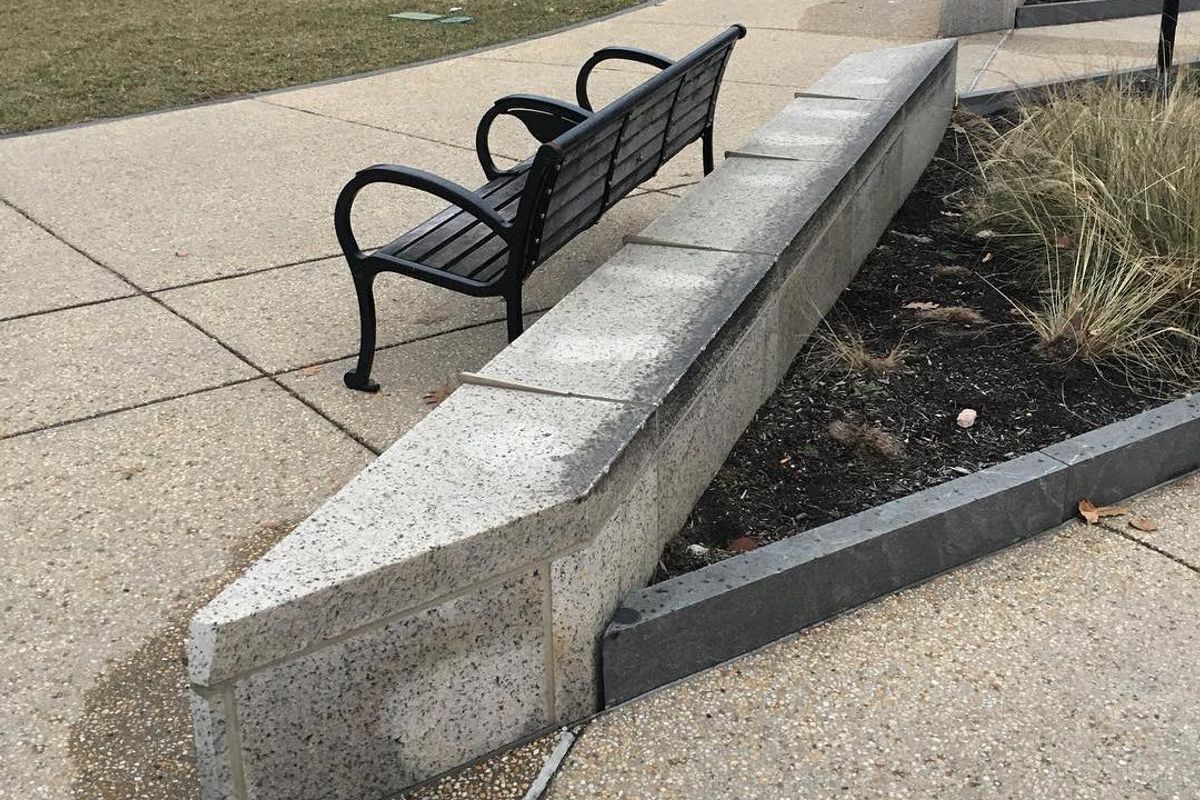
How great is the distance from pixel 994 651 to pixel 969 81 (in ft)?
20.7

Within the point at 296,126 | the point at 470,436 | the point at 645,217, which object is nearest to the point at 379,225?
the point at 645,217

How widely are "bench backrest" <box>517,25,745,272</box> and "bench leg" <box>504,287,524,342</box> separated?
117 millimetres

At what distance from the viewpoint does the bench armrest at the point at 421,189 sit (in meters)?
4.06

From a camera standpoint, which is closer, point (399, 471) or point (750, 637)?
point (399, 471)

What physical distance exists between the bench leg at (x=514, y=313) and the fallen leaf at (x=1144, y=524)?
77.9 inches

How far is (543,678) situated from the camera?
296 cm

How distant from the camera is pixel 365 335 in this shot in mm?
4469

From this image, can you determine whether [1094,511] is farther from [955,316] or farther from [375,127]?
[375,127]

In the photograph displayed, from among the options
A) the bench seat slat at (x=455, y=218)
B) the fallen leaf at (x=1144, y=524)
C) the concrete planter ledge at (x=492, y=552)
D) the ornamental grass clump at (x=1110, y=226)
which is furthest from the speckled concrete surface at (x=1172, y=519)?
the bench seat slat at (x=455, y=218)

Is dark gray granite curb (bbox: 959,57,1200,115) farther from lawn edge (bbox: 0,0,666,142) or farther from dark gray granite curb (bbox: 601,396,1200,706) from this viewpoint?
lawn edge (bbox: 0,0,666,142)

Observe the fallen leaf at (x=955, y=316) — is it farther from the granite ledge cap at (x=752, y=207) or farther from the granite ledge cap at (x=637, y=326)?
the granite ledge cap at (x=637, y=326)

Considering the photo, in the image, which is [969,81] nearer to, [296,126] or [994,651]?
[296,126]

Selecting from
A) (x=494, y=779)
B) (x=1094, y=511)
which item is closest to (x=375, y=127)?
(x=1094, y=511)

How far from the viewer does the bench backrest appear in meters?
3.91
